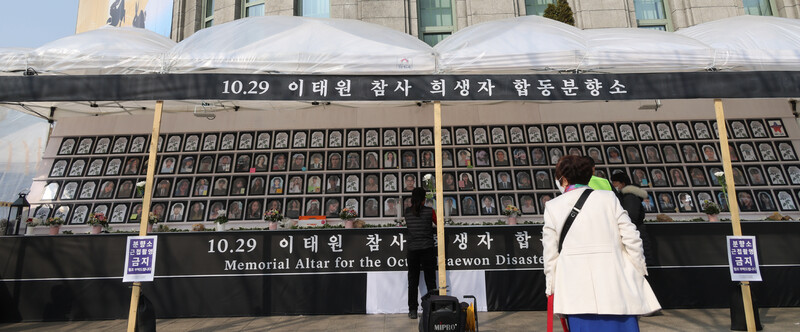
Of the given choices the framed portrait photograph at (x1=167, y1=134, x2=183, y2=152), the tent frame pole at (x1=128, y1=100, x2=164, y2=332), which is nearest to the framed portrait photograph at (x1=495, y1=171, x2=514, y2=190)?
the tent frame pole at (x1=128, y1=100, x2=164, y2=332)

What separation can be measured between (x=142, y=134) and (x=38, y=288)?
3177 millimetres

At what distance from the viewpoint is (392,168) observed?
7879mm

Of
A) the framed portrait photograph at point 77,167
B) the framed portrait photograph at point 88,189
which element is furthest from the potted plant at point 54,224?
the framed portrait photograph at point 77,167

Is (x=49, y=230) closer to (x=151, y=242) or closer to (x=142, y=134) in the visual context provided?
(x=142, y=134)

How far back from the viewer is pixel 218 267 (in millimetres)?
6137

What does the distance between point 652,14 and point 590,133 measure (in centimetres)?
391

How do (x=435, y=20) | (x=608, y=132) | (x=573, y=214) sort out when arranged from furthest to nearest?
1. (x=435, y=20)
2. (x=608, y=132)
3. (x=573, y=214)

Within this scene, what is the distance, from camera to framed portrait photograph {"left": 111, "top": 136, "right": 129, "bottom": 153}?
818 centimetres

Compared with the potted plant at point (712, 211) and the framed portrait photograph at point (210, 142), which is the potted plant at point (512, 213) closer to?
the potted plant at point (712, 211)

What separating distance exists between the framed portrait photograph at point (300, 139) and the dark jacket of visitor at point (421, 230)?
3096 mm

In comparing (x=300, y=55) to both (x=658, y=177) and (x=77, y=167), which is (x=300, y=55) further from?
(x=658, y=177)

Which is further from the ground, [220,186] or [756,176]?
[220,186]

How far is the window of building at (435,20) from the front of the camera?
382 inches

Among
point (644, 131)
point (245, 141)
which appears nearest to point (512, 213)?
point (644, 131)
